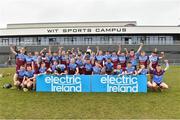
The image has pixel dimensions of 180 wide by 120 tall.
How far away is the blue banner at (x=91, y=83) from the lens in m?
14.8

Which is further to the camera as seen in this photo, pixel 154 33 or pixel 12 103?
pixel 154 33

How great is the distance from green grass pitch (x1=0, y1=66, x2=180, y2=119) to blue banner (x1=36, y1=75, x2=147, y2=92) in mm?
510

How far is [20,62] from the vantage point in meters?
16.9

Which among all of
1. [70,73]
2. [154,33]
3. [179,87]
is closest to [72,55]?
[70,73]

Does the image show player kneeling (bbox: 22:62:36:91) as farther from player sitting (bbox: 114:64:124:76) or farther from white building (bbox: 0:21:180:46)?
white building (bbox: 0:21:180:46)

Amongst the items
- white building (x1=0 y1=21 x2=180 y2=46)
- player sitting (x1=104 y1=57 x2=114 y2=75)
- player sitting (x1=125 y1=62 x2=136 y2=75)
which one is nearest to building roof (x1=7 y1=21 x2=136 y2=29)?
white building (x1=0 y1=21 x2=180 y2=46)

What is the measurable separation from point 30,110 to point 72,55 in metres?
6.00

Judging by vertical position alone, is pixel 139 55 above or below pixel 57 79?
above

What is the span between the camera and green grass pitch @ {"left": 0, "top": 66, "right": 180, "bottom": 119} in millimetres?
10930

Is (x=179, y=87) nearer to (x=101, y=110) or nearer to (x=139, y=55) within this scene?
(x=139, y=55)

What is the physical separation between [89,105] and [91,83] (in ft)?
8.98

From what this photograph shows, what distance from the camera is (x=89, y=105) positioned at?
40.5ft

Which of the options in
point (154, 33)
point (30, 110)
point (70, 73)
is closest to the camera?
point (30, 110)

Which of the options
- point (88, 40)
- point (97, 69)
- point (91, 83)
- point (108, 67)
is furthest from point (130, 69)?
point (88, 40)
